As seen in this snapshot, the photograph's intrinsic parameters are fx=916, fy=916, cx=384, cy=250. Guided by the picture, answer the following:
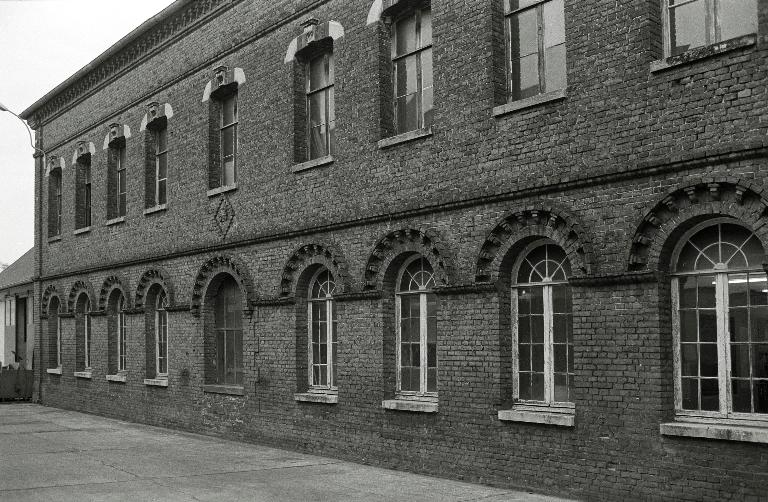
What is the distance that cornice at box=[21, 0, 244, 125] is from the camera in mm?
18188

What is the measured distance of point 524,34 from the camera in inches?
451

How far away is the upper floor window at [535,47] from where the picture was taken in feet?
35.9

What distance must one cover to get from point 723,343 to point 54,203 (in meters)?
21.0

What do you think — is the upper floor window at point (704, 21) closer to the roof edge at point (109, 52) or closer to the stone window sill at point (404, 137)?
the stone window sill at point (404, 137)

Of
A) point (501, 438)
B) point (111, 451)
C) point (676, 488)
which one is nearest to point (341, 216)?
point (501, 438)

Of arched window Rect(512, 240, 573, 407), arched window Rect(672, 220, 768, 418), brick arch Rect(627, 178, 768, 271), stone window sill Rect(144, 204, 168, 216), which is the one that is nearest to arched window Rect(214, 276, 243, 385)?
stone window sill Rect(144, 204, 168, 216)

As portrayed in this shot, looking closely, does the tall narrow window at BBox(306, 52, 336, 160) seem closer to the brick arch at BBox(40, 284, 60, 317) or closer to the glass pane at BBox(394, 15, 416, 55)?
the glass pane at BBox(394, 15, 416, 55)

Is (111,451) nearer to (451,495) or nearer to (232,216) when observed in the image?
(232,216)

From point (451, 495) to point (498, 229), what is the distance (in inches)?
127

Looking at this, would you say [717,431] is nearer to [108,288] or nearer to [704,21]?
[704,21]

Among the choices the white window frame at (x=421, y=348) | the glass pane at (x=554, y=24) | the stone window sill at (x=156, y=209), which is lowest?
the white window frame at (x=421, y=348)

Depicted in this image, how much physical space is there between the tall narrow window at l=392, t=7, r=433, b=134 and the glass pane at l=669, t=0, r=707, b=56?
12.4 ft

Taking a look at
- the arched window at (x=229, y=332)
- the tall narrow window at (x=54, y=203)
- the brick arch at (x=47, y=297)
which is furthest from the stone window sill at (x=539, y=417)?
the tall narrow window at (x=54, y=203)

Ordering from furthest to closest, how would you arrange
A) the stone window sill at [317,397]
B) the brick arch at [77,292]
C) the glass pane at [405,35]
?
the brick arch at [77,292], the stone window sill at [317,397], the glass pane at [405,35]
